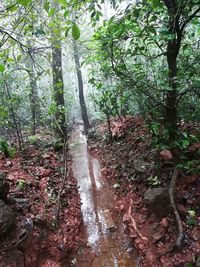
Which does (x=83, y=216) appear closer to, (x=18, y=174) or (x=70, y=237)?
(x=70, y=237)

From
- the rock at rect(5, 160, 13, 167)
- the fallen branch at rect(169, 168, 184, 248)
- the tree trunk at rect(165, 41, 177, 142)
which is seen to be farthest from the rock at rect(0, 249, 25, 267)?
the tree trunk at rect(165, 41, 177, 142)

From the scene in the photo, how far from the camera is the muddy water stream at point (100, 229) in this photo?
170 inches

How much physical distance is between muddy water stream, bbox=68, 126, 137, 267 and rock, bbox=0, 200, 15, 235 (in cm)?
136

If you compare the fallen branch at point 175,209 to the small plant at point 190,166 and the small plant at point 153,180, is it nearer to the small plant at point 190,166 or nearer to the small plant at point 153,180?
the small plant at point 190,166

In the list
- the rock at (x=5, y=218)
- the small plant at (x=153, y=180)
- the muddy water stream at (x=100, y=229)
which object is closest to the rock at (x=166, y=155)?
the small plant at (x=153, y=180)

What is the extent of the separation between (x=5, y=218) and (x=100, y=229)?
7.22ft

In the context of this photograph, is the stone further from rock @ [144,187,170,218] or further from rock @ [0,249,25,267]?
rock @ [0,249,25,267]

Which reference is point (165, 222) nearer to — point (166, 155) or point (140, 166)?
point (166, 155)

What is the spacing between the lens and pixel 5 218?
379cm

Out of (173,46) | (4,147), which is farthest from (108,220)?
→ (173,46)

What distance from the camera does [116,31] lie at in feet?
15.3

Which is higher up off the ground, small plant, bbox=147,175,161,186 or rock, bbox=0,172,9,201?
rock, bbox=0,172,9,201

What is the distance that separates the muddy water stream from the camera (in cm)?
432

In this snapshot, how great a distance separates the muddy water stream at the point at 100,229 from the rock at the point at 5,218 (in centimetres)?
136
